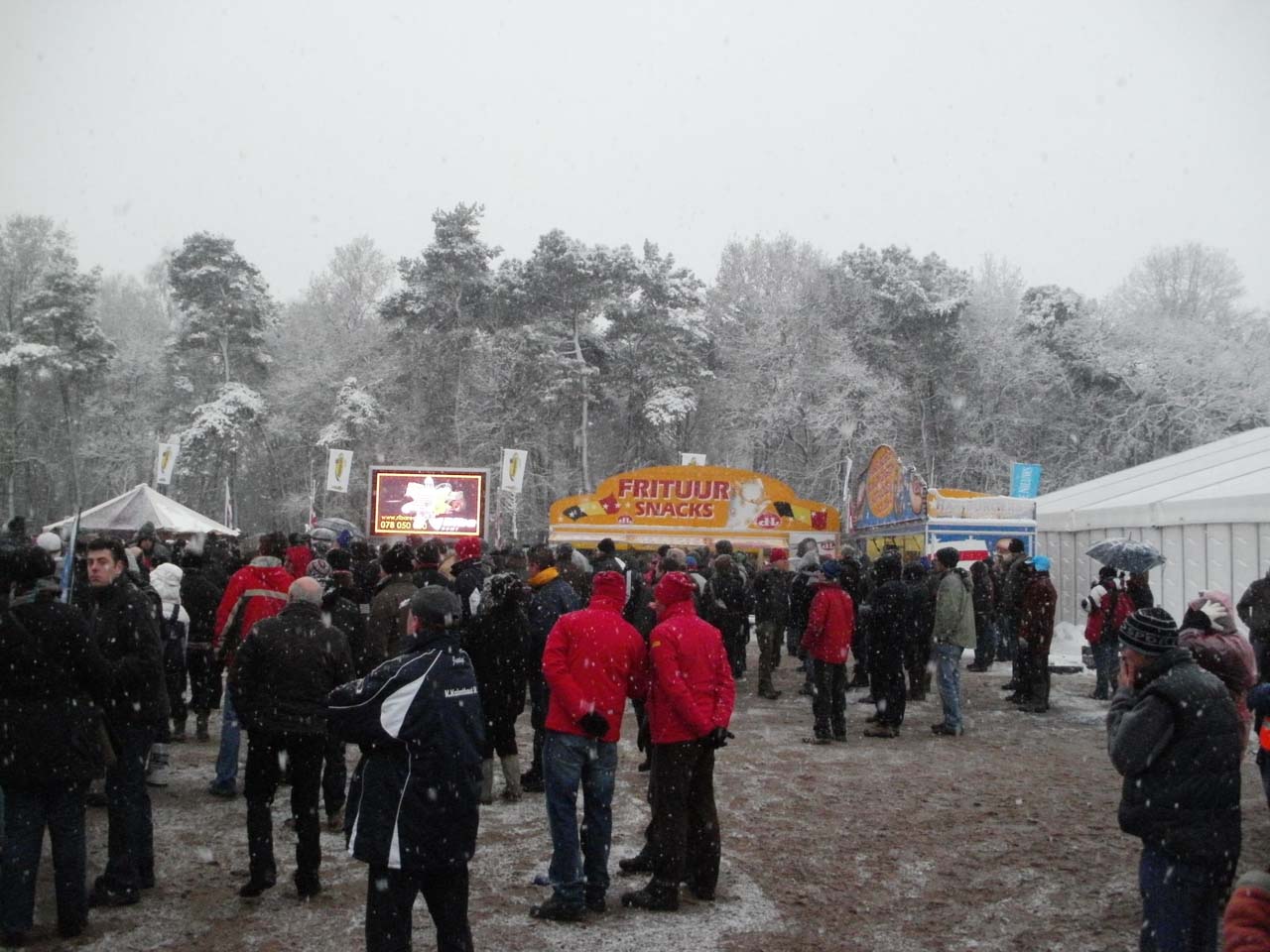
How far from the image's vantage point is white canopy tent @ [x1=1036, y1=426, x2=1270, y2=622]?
43.6ft

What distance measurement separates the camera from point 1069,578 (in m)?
18.3

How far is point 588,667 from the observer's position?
16.0 ft

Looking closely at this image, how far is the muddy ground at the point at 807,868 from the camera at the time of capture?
473 cm

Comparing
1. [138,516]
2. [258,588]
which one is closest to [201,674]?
[258,588]

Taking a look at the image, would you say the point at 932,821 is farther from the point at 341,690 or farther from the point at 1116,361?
the point at 1116,361

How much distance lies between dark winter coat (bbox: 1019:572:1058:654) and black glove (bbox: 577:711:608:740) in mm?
7463

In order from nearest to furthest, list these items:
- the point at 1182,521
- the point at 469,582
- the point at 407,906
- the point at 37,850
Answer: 1. the point at 407,906
2. the point at 37,850
3. the point at 469,582
4. the point at 1182,521

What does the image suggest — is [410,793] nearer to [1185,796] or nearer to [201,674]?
[1185,796]

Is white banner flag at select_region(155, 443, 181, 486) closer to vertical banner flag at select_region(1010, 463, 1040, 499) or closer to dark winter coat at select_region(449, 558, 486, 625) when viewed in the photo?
vertical banner flag at select_region(1010, 463, 1040, 499)

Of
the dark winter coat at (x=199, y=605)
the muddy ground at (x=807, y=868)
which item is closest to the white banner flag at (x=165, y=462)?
the dark winter coat at (x=199, y=605)

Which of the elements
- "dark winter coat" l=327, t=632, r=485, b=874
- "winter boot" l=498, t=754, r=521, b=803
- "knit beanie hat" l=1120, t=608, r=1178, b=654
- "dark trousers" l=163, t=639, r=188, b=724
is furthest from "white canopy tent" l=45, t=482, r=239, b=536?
"knit beanie hat" l=1120, t=608, r=1178, b=654

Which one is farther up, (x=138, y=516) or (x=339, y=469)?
(x=339, y=469)

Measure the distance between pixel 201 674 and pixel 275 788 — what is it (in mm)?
4667

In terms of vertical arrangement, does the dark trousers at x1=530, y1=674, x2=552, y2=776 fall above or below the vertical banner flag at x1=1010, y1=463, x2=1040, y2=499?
below
